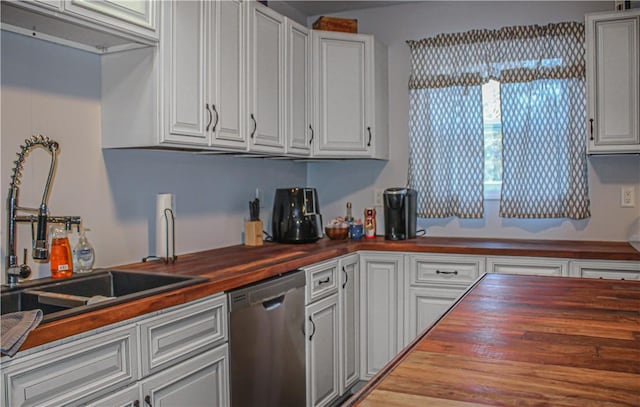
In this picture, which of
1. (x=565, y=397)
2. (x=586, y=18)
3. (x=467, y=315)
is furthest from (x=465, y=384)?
(x=586, y=18)

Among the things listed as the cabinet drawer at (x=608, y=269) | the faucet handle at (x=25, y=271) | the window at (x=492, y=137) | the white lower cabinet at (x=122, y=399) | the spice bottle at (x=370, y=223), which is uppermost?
the window at (x=492, y=137)

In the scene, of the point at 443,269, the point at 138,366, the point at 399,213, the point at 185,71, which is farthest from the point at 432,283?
the point at 138,366

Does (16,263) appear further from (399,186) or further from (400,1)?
(400,1)

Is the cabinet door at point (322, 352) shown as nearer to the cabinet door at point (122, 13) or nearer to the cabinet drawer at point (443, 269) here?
the cabinet drawer at point (443, 269)

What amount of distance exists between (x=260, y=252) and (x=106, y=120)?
0.98 meters

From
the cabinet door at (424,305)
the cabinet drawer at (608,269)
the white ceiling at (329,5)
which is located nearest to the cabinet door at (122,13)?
the white ceiling at (329,5)

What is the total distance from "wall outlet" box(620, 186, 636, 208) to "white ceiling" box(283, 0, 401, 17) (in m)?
1.77

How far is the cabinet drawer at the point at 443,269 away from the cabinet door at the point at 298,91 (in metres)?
0.90

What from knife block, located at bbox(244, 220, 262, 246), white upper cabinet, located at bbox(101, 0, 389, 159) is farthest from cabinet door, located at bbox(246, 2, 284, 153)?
knife block, located at bbox(244, 220, 262, 246)

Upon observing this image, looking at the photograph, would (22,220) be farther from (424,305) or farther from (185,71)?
(424,305)

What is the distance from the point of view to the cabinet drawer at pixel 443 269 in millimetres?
3025

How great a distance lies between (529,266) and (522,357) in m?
2.00

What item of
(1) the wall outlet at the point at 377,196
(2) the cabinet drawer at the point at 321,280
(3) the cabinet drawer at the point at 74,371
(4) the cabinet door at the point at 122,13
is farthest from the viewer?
(1) the wall outlet at the point at 377,196

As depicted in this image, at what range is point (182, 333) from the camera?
184 cm
